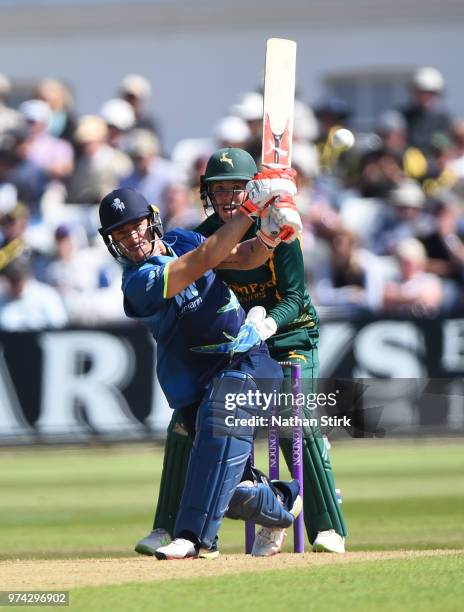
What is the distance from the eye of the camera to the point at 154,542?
7914mm

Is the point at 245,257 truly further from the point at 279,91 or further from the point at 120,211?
the point at 279,91

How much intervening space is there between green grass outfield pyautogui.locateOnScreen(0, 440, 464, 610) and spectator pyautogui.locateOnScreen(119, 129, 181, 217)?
9.24ft

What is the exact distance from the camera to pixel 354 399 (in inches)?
325

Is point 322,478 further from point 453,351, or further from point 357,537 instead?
point 453,351

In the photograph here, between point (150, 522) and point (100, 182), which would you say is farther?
point (100, 182)

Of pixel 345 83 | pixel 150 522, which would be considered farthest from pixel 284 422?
pixel 345 83

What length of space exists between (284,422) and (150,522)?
3237mm

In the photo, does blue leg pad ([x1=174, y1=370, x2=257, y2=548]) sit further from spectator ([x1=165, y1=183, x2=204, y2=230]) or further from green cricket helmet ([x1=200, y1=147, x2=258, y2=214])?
spectator ([x1=165, y1=183, x2=204, y2=230])

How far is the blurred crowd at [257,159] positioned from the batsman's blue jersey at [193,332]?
26.7 feet

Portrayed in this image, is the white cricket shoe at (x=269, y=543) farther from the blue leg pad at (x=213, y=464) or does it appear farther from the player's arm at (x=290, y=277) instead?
the player's arm at (x=290, y=277)

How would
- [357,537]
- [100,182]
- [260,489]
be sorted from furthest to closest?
1. [100,182]
2. [357,537]
3. [260,489]

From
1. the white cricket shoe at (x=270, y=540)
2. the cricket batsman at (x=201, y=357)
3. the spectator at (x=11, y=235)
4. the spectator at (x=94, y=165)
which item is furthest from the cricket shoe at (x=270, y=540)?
the spectator at (x=94, y=165)

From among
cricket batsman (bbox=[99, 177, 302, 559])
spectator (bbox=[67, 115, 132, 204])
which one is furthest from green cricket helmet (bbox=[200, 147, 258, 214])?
spectator (bbox=[67, 115, 132, 204])

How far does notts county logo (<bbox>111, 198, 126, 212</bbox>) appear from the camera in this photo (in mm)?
7113
